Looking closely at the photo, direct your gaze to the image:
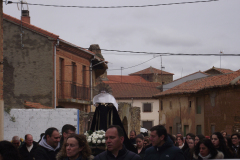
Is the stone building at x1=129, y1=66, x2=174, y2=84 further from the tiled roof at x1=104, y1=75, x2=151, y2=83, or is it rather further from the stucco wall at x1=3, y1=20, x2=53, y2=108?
the stucco wall at x1=3, y1=20, x2=53, y2=108

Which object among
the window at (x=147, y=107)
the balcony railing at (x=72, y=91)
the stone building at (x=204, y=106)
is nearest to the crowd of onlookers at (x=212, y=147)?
the balcony railing at (x=72, y=91)

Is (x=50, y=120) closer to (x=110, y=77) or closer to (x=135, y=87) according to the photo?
(x=135, y=87)

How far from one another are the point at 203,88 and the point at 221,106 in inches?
117

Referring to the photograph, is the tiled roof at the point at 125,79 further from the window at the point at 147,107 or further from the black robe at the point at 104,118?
the black robe at the point at 104,118

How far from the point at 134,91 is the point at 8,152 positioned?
63.4 metres

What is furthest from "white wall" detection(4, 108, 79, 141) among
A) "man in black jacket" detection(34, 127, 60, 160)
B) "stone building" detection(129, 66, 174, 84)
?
"stone building" detection(129, 66, 174, 84)

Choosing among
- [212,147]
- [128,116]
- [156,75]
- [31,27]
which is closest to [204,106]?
[128,116]

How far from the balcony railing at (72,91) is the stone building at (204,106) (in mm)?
10834

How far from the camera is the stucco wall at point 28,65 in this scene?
79.5 ft

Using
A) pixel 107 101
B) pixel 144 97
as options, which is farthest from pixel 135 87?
pixel 107 101

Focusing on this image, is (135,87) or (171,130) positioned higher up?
(135,87)

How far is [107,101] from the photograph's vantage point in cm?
1302

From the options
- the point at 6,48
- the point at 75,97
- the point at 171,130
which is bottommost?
the point at 171,130

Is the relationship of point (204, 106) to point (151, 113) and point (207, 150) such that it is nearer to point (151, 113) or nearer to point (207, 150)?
point (151, 113)
